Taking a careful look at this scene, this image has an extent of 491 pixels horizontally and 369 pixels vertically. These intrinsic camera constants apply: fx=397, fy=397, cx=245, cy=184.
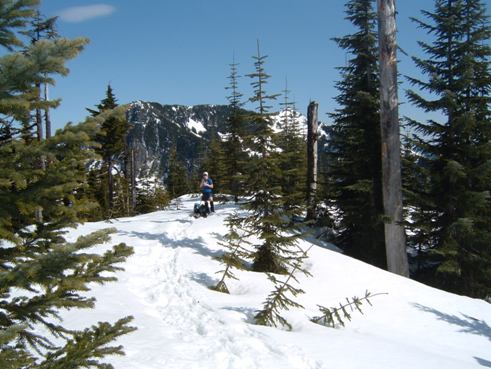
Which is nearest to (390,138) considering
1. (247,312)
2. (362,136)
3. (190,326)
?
(362,136)

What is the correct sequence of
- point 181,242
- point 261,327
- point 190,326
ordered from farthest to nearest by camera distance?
point 181,242
point 190,326
point 261,327

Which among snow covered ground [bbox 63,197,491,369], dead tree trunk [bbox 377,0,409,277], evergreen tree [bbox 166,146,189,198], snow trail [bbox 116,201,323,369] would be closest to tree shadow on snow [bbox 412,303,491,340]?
snow covered ground [bbox 63,197,491,369]

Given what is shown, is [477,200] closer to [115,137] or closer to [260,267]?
[260,267]

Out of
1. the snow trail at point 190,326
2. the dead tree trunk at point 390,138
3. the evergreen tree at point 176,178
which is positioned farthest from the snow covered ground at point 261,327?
the evergreen tree at point 176,178

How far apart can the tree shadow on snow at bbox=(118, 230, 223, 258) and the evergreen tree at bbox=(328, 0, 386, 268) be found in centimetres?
623

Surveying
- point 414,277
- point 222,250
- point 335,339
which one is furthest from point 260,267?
point 414,277

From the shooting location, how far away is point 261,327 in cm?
723

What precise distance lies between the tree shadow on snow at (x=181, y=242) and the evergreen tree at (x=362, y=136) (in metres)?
6.23

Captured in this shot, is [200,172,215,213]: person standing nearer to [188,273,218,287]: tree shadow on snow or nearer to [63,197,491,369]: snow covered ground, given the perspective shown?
[63,197,491,369]: snow covered ground

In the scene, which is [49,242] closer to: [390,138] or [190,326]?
[190,326]

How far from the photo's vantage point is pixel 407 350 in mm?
6848

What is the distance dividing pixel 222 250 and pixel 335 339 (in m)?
6.17

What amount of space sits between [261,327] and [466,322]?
231 inches

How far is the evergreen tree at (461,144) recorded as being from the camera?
1331 cm
